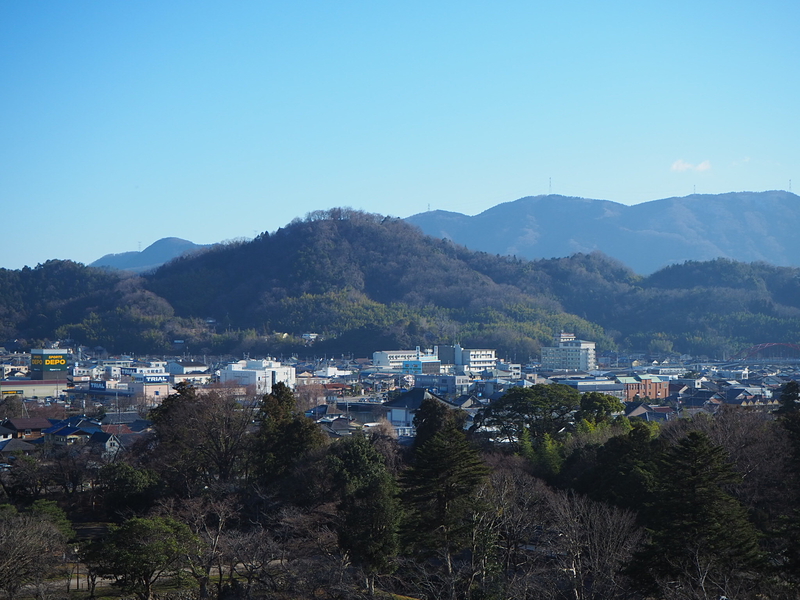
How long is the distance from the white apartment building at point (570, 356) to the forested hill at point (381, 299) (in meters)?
3.01

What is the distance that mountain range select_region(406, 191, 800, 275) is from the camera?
5384 inches

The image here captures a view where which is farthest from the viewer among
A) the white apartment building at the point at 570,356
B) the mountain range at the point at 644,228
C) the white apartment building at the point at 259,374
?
the mountain range at the point at 644,228

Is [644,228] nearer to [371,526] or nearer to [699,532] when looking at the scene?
[371,526]

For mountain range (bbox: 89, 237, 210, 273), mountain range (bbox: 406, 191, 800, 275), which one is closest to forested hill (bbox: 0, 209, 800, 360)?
mountain range (bbox: 406, 191, 800, 275)

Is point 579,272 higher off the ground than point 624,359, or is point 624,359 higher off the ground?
point 579,272

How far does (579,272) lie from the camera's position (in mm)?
70562

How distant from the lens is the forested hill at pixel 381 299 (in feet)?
181

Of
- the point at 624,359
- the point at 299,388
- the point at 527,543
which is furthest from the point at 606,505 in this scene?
the point at 624,359

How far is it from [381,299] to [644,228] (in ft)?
310

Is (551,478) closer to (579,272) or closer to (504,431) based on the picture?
(504,431)

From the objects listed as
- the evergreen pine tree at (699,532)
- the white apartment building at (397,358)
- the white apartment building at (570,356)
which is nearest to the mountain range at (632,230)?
the white apartment building at (570,356)

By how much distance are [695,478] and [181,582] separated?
18.5 ft

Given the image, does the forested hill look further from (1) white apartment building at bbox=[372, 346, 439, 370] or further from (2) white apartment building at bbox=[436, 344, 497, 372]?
(2) white apartment building at bbox=[436, 344, 497, 372]

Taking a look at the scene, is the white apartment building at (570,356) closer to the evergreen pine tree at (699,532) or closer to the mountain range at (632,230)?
the evergreen pine tree at (699,532)
